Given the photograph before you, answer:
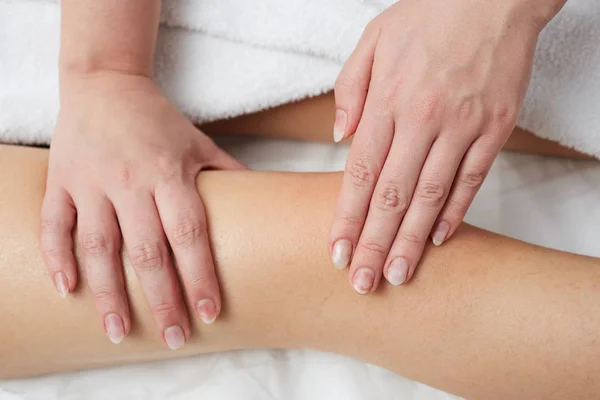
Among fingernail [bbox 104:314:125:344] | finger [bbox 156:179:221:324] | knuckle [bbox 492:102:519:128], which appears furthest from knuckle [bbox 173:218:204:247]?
knuckle [bbox 492:102:519:128]

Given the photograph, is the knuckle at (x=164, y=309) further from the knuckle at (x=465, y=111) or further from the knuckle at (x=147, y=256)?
the knuckle at (x=465, y=111)

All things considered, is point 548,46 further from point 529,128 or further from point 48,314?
point 48,314

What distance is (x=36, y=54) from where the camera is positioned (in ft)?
2.78

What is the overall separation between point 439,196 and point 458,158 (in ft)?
0.14

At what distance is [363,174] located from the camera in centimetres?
63

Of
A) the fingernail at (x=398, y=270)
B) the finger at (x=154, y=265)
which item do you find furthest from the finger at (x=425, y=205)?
the finger at (x=154, y=265)

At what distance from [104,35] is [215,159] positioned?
8.1 inches

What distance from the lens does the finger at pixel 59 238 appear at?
68cm

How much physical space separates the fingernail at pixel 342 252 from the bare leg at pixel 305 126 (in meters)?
0.28

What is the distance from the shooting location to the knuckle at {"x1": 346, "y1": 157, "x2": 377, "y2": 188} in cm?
63

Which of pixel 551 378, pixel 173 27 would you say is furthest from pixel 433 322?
pixel 173 27

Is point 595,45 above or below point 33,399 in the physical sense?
above

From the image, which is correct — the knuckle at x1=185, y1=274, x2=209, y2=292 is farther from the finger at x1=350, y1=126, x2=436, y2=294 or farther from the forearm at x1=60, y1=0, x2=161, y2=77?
the forearm at x1=60, y1=0, x2=161, y2=77

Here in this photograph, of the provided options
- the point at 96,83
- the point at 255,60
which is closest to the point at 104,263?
the point at 96,83
